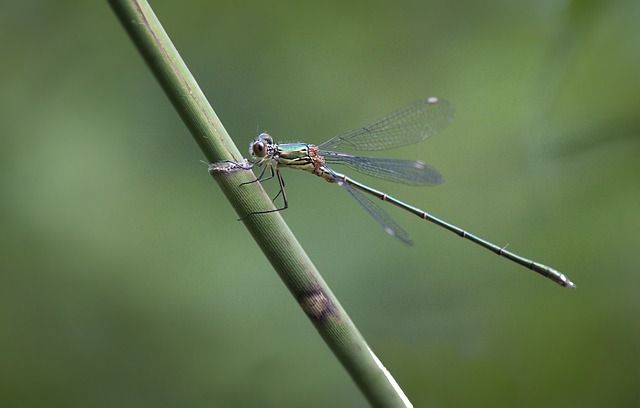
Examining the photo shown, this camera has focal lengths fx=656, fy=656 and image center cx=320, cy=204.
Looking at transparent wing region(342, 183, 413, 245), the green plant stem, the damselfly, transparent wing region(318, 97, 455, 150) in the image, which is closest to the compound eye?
the damselfly

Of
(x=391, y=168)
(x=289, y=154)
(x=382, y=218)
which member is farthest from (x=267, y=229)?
(x=391, y=168)

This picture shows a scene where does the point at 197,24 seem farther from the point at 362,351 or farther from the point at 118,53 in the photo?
the point at 362,351

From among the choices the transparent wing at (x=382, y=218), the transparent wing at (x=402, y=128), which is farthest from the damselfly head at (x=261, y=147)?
the transparent wing at (x=382, y=218)

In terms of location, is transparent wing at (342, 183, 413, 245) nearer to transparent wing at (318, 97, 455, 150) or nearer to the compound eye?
transparent wing at (318, 97, 455, 150)

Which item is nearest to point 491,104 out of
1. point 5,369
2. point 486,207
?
point 486,207

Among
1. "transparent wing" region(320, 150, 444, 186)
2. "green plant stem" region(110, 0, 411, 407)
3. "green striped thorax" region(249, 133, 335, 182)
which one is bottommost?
"green plant stem" region(110, 0, 411, 407)

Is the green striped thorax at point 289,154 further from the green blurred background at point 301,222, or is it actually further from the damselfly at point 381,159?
the green blurred background at point 301,222
